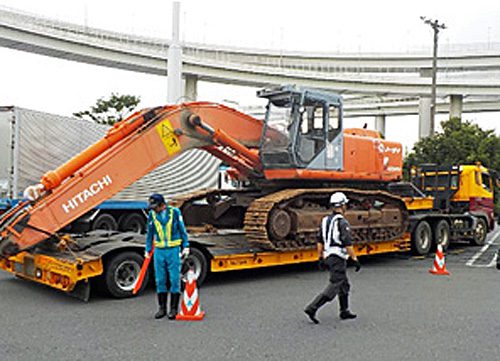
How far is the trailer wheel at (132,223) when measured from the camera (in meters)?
16.2

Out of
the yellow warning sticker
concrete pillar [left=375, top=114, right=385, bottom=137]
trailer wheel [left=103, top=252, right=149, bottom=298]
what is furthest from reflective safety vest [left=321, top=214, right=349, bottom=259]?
concrete pillar [left=375, top=114, right=385, bottom=137]

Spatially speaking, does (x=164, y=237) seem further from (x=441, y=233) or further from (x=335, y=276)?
(x=441, y=233)

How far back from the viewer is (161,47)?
154ft

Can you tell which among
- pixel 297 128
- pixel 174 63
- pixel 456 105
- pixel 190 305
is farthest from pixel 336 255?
pixel 456 105

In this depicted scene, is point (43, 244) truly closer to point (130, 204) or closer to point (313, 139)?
point (313, 139)

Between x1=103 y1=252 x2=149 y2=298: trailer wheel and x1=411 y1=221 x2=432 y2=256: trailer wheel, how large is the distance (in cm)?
777

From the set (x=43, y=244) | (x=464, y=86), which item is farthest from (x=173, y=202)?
(x=464, y=86)

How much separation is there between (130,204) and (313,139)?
6.73 meters

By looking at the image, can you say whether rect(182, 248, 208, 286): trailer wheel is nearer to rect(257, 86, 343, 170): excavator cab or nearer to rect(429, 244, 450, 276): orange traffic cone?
rect(257, 86, 343, 170): excavator cab

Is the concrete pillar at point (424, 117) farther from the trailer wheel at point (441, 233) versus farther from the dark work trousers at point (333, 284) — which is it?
the dark work trousers at point (333, 284)

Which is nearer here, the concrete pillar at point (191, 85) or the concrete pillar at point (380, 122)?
the concrete pillar at point (191, 85)

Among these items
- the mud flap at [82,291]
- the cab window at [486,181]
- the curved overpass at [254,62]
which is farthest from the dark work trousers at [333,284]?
the curved overpass at [254,62]

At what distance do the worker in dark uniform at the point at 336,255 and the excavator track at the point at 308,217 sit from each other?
2.68m

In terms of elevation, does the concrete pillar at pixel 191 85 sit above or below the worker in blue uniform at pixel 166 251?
above
